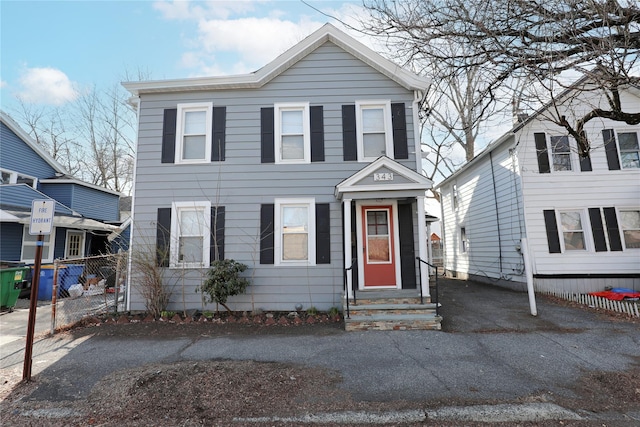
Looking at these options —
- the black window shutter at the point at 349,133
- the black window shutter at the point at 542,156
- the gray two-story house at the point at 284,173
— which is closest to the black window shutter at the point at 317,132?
the gray two-story house at the point at 284,173

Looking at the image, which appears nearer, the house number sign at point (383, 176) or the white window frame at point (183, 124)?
the house number sign at point (383, 176)

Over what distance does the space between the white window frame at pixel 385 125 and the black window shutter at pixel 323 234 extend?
5.36ft

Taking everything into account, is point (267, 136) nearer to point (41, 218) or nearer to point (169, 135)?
point (169, 135)

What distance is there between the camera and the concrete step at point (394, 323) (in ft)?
21.4

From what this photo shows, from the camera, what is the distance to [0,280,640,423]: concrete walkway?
13.3 ft

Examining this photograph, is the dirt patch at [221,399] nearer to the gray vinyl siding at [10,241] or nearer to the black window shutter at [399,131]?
the black window shutter at [399,131]

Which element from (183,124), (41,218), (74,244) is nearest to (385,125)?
(183,124)

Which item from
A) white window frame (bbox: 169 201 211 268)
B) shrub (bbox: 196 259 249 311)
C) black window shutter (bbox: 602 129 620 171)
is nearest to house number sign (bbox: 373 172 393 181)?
shrub (bbox: 196 259 249 311)

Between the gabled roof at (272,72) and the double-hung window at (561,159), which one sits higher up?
the gabled roof at (272,72)

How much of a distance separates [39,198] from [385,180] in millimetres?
14739

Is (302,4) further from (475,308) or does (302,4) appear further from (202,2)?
(475,308)

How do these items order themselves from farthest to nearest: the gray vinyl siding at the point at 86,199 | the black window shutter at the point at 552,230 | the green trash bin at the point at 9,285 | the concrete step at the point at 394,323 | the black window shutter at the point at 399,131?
the gray vinyl siding at the point at 86,199 < the black window shutter at the point at 552,230 < the green trash bin at the point at 9,285 < the black window shutter at the point at 399,131 < the concrete step at the point at 394,323

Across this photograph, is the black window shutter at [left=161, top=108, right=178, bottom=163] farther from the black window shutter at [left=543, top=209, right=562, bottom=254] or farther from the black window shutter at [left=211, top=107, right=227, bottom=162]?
the black window shutter at [left=543, top=209, right=562, bottom=254]

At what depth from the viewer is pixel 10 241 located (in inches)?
447
